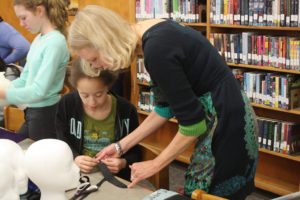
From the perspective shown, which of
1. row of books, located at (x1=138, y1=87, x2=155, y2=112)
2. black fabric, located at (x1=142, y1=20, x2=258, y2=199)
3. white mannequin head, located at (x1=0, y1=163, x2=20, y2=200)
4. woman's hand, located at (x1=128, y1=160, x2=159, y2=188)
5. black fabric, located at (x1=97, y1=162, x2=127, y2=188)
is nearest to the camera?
white mannequin head, located at (x1=0, y1=163, x2=20, y2=200)

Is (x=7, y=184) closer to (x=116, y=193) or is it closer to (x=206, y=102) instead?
(x=116, y=193)

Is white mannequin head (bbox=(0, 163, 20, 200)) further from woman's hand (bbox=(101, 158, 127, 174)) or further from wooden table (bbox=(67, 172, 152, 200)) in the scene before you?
woman's hand (bbox=(101, 158, 127, 174))

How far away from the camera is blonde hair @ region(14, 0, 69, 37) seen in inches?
85.7

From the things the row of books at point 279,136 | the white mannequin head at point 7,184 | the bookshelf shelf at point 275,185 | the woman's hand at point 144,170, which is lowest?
the bookshelf shelf at point 275,185

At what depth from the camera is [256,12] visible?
3.20 metres

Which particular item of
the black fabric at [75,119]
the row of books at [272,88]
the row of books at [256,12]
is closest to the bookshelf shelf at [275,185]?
the row of books at [272,88]

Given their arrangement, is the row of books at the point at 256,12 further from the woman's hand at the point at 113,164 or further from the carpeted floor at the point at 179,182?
the woman's hand at the point at 113,164

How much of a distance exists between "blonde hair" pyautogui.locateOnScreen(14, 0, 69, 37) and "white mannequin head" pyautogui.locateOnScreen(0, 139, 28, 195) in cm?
111

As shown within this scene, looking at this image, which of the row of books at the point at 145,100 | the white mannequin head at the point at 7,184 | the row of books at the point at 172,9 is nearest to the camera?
the white mannequin head at the point at 7,184

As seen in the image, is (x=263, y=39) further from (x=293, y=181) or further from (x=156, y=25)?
(x=156, y=25)

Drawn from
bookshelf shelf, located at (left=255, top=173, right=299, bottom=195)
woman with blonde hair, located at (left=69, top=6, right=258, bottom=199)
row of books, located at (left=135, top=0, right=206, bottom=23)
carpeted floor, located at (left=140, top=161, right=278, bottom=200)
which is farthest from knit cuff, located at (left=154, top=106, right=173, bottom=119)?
row of books, located at (left=135, top=0, right=206, bottom=23)

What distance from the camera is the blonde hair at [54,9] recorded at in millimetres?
2178

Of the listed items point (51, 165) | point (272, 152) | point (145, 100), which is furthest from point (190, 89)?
point (145, 100)

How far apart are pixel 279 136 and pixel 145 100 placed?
1531 millimetres
